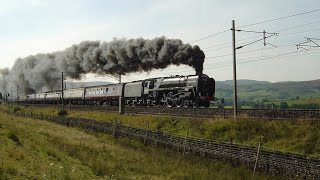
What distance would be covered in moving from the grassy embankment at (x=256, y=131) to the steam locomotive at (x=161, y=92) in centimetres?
669

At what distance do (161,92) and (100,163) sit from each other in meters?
24.5

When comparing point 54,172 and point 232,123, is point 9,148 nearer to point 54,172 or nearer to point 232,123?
point 54,172

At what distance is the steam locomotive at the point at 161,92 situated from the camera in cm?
3756

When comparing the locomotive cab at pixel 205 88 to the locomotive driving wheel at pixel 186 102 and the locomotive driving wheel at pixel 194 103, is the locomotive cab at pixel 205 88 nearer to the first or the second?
the locomotive driving wheel at pixel 194 103

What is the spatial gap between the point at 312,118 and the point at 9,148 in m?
17.3

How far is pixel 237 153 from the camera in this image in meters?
21.0

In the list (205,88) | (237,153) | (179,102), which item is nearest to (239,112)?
(237,153)

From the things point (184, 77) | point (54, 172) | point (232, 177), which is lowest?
point (232, 177)

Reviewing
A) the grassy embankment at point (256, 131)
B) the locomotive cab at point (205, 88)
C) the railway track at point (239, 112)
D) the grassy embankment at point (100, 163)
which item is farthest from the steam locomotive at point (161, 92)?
the grassy embankment at point (100, 163)

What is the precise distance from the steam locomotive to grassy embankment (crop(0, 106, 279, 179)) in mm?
12003

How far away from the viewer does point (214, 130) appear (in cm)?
2614

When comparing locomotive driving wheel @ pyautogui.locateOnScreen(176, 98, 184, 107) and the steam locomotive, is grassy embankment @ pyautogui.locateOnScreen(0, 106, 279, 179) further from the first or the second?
locomotive driving wheel @ pyautogui.locateOnScreen(176, 98, 184, 107)

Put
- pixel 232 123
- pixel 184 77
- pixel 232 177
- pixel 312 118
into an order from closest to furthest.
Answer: pixel 232 177 < pixel 312 118 < pixel 232 123 < pixel 184 77

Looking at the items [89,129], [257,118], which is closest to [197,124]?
[257,118]
